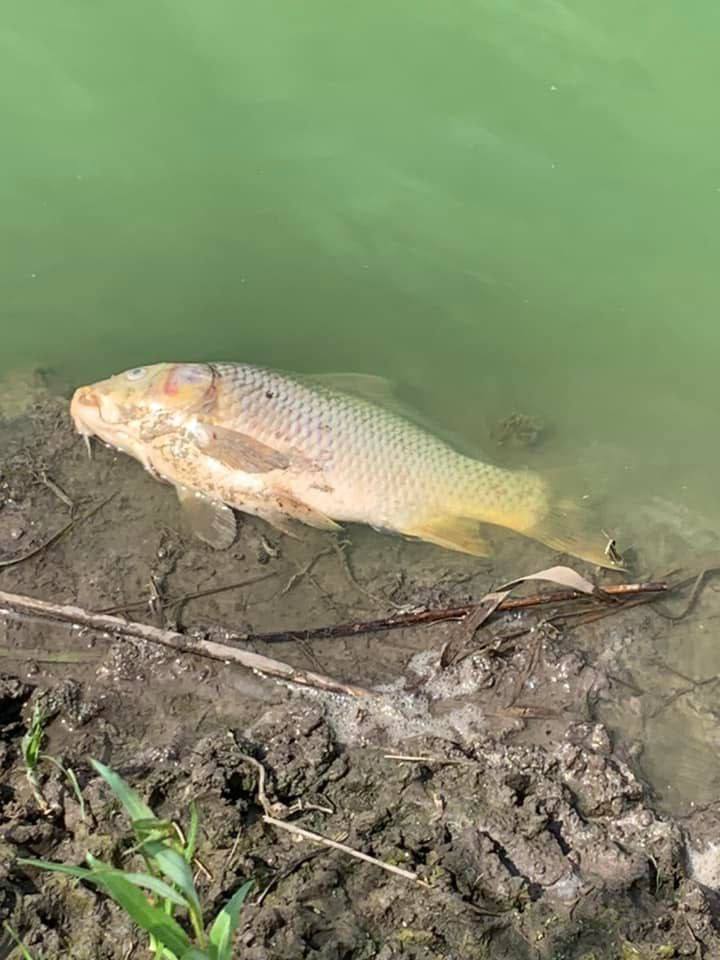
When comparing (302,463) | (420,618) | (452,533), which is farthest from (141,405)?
(420,618)

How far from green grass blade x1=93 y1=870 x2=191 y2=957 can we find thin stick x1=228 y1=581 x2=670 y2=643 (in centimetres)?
143

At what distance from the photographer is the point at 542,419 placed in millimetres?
4559

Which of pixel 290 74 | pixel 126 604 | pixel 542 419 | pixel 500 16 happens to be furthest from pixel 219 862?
pixel 500 16

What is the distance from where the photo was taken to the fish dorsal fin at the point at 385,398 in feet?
14.3

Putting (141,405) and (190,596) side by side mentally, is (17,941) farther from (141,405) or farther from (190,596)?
(141,405)

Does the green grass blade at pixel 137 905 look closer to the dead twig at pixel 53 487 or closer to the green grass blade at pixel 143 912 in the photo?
the green grass blade at pixel 143 912

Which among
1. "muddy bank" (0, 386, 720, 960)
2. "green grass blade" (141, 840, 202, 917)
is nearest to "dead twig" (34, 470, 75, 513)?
"muddy bank" (0, 386, 720, 960)

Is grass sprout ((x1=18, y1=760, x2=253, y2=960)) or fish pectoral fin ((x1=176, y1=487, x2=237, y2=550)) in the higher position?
grass sprout ((x1=18, y1=760, x2=253, y2=960))

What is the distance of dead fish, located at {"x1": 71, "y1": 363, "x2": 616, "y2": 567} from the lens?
12.5ft

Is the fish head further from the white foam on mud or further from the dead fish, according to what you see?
the white foam on mud

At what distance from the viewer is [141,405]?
159 inches

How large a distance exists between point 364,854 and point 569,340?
3.23 metres

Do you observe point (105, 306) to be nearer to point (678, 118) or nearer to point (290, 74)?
point (290, 74)

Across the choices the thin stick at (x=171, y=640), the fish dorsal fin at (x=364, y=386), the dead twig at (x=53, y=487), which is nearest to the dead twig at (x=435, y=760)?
the thin stick at (x=171, y=640)
